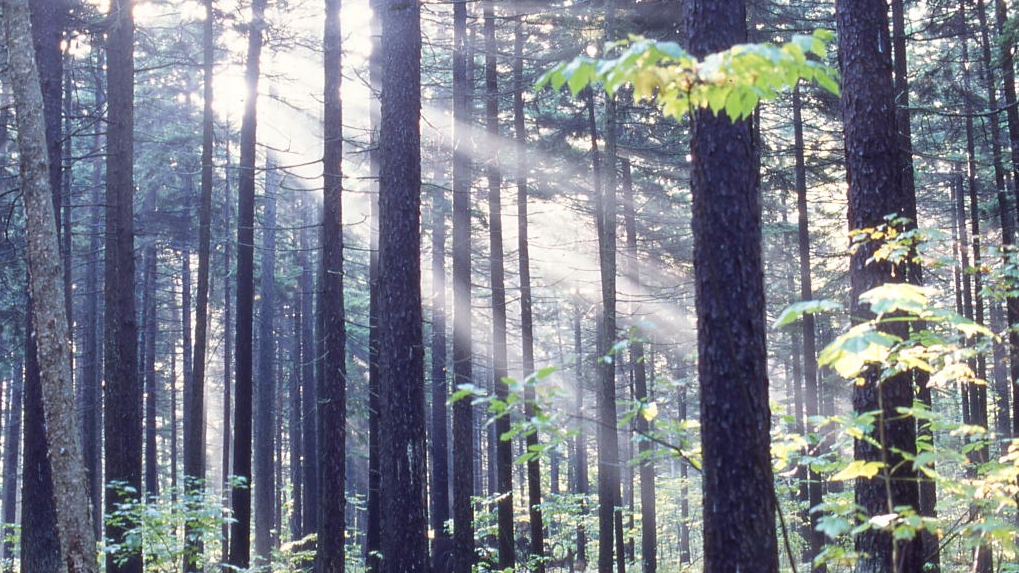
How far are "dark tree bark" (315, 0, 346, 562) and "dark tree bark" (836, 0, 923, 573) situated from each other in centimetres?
823

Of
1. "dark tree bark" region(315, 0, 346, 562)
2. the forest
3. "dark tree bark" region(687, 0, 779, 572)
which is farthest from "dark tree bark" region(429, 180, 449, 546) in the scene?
"dark tree bark" region(687, 0, 779, 572)

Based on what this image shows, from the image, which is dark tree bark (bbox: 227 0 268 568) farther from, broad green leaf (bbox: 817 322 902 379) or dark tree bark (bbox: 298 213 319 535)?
broad green leaf (bbox: 817 322 902 379)

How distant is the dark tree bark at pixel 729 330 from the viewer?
14.7 ft

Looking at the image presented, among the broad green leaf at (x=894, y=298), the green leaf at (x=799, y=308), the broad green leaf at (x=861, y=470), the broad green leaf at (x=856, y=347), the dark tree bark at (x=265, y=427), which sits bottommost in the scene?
the dark tree bark at (x=265, y=427)

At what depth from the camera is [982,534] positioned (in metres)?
4.01

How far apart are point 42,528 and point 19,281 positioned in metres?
14.3

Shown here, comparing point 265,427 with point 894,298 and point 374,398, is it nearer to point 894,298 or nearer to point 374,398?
point 374,398

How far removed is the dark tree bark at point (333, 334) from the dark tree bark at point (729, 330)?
28.7 feet

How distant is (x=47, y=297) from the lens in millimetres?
8688

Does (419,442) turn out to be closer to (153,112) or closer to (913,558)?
(913,558)

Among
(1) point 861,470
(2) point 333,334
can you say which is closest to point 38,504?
(2) point 333,334

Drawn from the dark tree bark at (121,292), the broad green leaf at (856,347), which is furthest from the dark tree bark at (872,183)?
the dark tree bark at (121,292)

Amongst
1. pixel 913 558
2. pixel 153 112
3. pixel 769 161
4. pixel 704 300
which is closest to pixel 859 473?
pixel 704 300

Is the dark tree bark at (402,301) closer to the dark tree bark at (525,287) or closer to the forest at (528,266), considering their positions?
the forest at (528,266)
